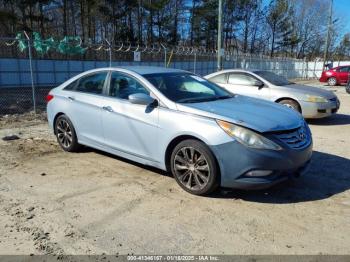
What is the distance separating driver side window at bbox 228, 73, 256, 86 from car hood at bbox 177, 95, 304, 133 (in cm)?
487

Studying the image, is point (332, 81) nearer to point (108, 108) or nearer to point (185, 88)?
point (185, 88)

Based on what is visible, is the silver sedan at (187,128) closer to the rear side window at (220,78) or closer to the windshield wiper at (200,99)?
the windshield wiper at (200,99)

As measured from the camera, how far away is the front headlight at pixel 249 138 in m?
4.20

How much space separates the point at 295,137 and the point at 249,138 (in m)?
0.70

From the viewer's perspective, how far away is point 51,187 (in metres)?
4.94

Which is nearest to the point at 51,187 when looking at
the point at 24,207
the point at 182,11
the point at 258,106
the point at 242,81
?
the point at 24,207

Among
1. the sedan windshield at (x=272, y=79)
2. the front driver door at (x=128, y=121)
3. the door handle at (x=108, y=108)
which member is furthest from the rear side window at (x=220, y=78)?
the door handle at (x=108, y=108)

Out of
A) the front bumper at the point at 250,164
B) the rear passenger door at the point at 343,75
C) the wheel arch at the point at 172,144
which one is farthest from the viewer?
the rear passenger door at the point at 343,75

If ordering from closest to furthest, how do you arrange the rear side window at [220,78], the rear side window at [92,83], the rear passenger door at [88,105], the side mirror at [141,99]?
the side mirror at [141,99]
the rear passenger door at [88,105]
the rear side window at [92,83]
the rear side window at [220,78]

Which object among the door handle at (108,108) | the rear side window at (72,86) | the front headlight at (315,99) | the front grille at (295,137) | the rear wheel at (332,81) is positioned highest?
the rear side window at (72,86)

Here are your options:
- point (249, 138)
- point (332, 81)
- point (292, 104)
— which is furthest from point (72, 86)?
point (332, 81)

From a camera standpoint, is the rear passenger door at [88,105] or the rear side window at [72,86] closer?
the rear passenger door at [88,105]

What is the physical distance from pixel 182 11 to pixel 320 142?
44584 mm

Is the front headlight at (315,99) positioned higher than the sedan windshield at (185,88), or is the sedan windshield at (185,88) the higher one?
the sedan windshield at (185,88)
